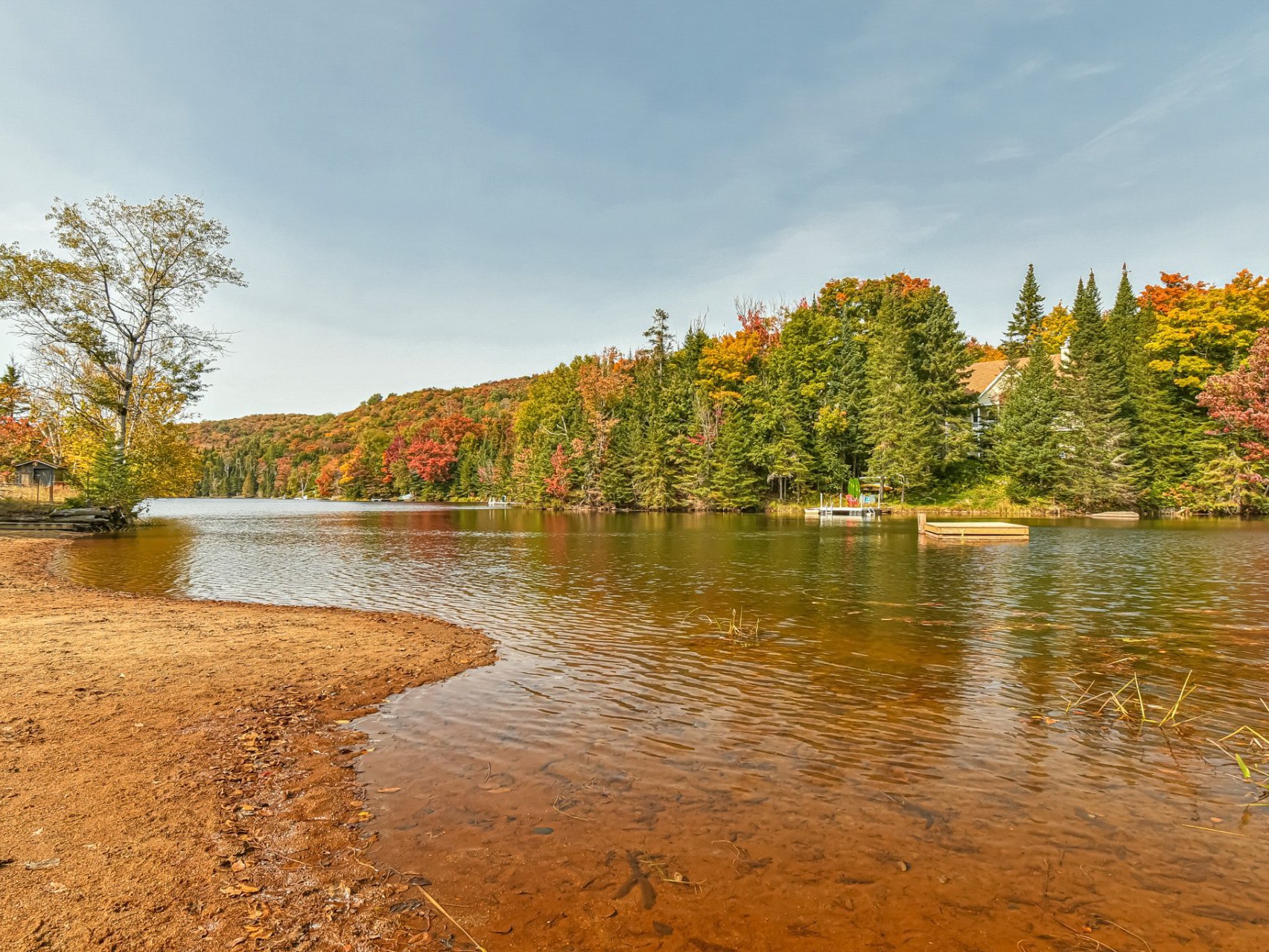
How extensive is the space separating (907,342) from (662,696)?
53.7 m

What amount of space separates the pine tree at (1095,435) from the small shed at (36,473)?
7599 cm

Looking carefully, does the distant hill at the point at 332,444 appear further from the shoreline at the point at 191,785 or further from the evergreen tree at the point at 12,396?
the shoreline at the point at 191,785

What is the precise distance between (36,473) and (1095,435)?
261ft

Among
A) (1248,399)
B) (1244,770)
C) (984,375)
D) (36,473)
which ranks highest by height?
(984,375)

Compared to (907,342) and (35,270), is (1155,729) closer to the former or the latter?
(35,270)

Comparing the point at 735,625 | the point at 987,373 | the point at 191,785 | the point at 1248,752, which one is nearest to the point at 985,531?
the point at 735,625

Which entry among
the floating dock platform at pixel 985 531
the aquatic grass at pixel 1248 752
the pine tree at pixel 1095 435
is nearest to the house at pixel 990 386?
the pine tree at pixel 1095 435

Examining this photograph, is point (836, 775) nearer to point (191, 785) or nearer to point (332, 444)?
point (191, 785)

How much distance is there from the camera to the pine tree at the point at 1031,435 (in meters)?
50.0

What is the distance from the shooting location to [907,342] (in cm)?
5447

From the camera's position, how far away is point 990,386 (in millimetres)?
62844

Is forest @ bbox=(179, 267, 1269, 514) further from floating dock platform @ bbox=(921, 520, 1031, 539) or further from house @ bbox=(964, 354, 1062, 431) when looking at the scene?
floating dock platform @ bbox=(921, 520, 1031, 539)

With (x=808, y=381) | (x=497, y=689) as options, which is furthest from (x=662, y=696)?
(x=808, y=381)

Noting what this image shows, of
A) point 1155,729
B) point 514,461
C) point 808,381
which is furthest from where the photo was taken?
Answer: point 514,461
